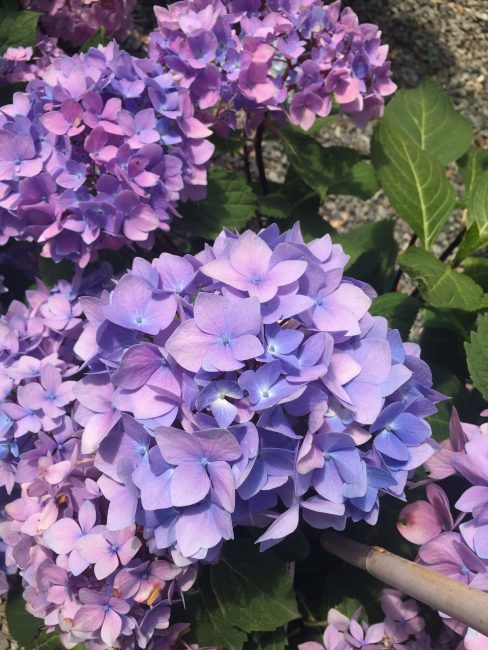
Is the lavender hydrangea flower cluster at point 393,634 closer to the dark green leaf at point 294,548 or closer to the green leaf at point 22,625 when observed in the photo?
the dark green leaf at point 294,548

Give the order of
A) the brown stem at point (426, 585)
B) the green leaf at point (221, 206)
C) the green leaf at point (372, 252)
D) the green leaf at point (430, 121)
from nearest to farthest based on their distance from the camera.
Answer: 1. the brown stem at point (426, 585)
2. the green leaf at point (221, 206)
3. the green leaf at point (372, 252)
4. the green leaf at point (430, 121)

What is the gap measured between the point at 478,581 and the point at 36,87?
106 cm

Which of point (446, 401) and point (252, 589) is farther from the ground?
point (446, 401)

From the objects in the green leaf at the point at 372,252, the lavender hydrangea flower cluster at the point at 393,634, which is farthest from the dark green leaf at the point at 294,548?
the green leaf at the point at 372,252

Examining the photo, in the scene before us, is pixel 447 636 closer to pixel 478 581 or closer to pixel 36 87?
pixel 478 581

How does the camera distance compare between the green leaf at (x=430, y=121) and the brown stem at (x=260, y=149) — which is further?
the green leaf at (x=430, y=121)

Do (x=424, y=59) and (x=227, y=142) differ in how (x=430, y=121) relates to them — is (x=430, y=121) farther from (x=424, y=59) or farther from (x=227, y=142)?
(x=424, y=59)

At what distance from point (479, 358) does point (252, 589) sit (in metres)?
0.55

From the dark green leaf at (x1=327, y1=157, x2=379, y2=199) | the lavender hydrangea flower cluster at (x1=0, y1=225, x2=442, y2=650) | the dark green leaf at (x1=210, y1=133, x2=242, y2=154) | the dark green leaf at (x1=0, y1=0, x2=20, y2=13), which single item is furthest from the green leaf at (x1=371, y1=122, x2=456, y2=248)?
the dark green leaf at (x1=0, y1=0, x2=20, y2=13)

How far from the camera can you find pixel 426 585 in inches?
33.5

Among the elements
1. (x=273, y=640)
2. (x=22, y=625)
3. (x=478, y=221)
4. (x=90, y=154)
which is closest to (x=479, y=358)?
(x=478, y=221)

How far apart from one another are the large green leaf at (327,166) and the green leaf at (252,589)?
74 centimetres

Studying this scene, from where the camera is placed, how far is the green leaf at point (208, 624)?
1172 millimetres

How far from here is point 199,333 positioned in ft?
2.55
